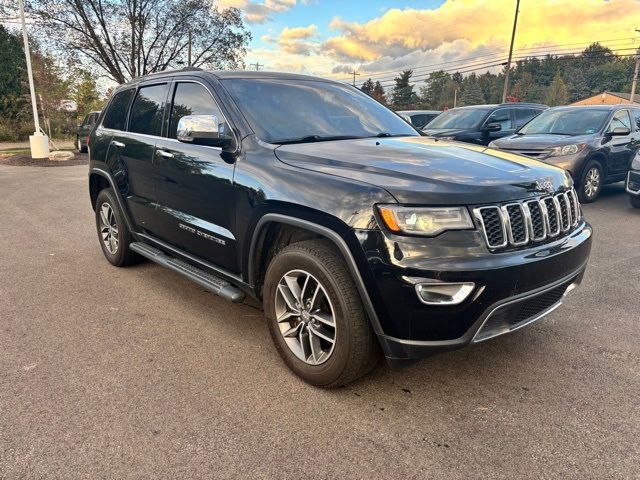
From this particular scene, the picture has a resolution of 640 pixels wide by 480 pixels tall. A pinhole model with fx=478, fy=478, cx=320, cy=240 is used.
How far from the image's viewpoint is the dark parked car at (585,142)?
27.1 ft

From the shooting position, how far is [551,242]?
2688mm

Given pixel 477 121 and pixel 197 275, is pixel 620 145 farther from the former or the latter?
pixel 197 275

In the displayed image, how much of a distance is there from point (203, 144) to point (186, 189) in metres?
0.39

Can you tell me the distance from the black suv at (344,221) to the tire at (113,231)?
0.76m

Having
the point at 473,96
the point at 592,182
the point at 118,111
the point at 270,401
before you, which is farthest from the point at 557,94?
the point at 270,401

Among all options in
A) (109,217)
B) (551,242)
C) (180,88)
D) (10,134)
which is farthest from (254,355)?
(10,134)

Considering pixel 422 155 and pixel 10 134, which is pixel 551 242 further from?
pixel 10 134

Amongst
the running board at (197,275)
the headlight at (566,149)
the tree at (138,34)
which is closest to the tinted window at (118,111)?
the running board at (197,275)

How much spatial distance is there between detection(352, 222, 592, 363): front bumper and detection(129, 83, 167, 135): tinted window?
2632mm

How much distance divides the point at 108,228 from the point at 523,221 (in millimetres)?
4265

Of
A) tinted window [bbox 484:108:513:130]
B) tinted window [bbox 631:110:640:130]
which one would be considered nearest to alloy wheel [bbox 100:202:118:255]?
tinted window [bbox 484:108:513:130]

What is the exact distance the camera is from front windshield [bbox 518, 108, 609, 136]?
29.1ft

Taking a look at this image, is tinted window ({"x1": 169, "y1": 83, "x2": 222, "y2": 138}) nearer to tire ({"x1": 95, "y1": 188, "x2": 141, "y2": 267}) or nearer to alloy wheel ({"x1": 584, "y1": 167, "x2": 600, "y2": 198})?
tire ({"x1": 95, "y1": 188, "x2": 141, "y2": 267})

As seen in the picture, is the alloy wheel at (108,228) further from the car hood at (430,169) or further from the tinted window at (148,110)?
the car hood at (430,169)
